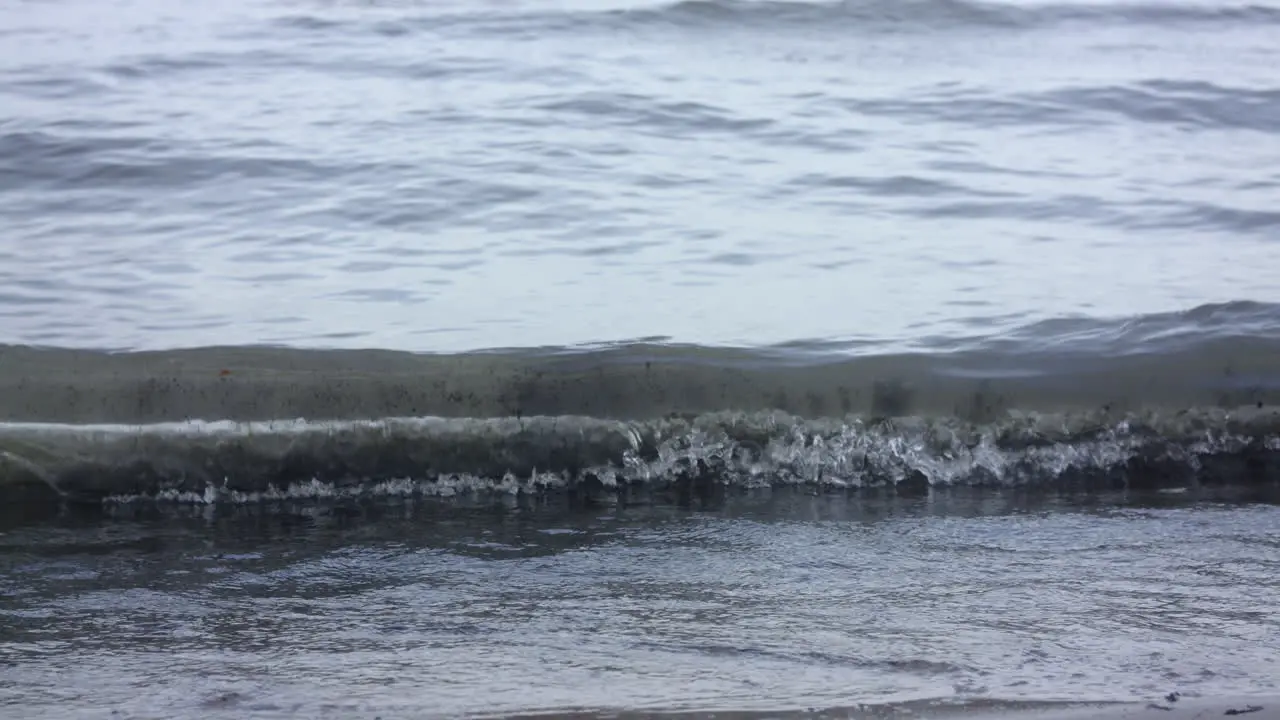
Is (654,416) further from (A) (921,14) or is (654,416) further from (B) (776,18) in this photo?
(A) (921,14)

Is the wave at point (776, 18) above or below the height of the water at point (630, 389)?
above

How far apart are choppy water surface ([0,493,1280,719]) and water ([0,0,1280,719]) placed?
0.01 metres

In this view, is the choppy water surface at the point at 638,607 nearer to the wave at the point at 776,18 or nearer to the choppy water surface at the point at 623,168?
the choppy water surface at the point at 623,168

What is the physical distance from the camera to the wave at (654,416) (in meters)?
4.44

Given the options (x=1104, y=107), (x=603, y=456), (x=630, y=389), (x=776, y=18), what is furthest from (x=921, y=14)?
(x=603, y=456)

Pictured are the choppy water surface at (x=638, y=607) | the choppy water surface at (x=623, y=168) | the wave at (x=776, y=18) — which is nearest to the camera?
the choppy water surface at (x=638, y=607)

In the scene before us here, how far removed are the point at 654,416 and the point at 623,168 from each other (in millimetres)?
3789

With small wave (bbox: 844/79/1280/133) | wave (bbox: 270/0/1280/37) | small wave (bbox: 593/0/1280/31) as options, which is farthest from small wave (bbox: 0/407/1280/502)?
small wave (bbox: 593/0/1280/31)

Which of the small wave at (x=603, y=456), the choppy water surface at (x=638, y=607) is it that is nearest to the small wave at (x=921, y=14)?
the small wave at (x=603, y=456)

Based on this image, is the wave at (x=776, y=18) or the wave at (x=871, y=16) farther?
the wave at (x=871, y=16)

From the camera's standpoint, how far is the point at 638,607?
3098 mm

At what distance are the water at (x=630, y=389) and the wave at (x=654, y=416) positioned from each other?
0.02 metres

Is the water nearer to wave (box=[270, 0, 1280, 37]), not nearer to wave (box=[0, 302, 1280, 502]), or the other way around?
wave (box=[0, 302, 1280, 502])

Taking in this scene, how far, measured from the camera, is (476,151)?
28.8 feet
